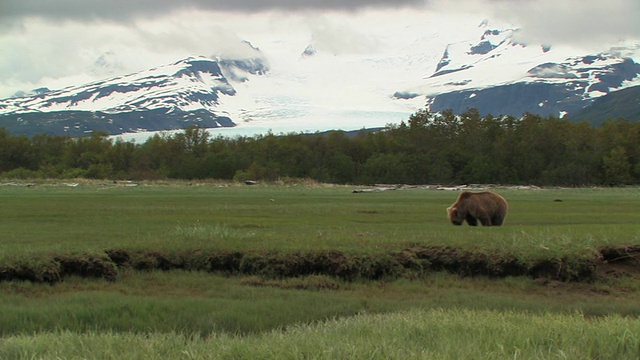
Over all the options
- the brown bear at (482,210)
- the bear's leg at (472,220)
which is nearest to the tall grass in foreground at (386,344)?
the brown bear at (482,210)

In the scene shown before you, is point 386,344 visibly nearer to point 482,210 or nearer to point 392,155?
point 482,210

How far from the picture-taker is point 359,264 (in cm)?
1425

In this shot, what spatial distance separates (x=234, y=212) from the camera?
29.8 meters

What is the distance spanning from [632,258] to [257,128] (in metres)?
171

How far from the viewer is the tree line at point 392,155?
9912 centimetres

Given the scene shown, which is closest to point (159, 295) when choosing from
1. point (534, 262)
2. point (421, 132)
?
point (534, 262)

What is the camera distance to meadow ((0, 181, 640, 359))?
6852 mm

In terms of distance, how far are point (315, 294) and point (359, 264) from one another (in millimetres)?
1823

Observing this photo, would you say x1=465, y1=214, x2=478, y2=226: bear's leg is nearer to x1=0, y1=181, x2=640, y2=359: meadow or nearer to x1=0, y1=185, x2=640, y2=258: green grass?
x1=0, y1=185, x2=640, y2=258: green grass

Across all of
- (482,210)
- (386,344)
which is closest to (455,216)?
(482,210)

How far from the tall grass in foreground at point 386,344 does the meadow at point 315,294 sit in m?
0.02

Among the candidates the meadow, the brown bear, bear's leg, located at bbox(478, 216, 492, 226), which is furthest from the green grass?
bear's leg, located at bbox(478, 216, 492, 226)

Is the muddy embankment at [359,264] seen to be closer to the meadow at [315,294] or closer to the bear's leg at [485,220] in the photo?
the meadow at [315,294]

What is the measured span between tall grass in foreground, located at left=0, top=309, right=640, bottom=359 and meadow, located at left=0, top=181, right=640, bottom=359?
0.9 inches
